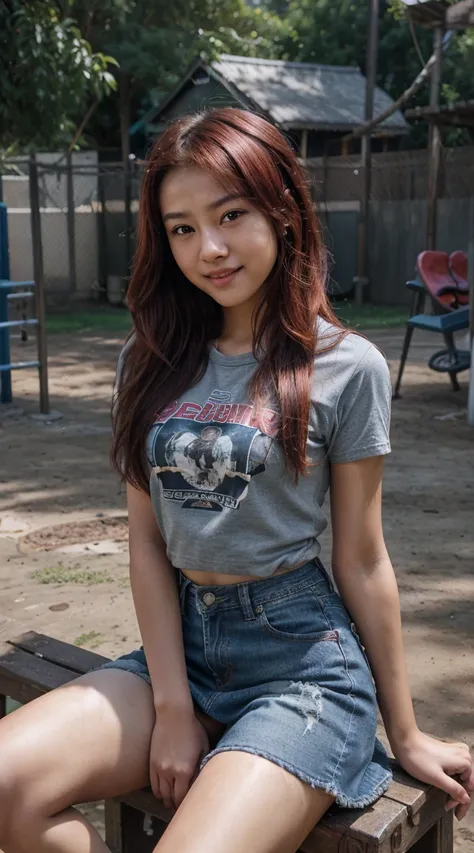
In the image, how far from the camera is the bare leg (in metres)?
1.57

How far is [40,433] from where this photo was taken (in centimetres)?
664

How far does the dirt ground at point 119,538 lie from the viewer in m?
3.16

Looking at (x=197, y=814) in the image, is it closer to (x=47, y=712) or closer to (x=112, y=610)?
(x=47, y=712)

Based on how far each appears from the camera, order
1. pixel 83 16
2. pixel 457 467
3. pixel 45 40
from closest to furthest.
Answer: pixel 457 467
pixel 45 40
pixel 83 16

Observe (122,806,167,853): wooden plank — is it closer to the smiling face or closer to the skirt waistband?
the skirt waistband

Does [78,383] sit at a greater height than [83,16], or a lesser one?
lesser

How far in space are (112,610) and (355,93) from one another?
715 inches

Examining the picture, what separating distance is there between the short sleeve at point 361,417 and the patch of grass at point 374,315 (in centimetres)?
1051

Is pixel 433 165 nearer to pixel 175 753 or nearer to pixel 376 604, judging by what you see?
pixel 376 604

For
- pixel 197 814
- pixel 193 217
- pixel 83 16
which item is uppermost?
pixel 83 16

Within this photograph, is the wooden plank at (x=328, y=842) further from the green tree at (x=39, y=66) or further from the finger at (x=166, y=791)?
the green tree at (x=39, y=66)

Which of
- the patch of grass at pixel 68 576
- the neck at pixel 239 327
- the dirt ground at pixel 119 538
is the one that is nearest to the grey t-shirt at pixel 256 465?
the neck at pixel 239 327

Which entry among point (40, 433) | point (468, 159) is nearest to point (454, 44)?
point (468, 159)

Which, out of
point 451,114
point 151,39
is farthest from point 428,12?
point 151,39
